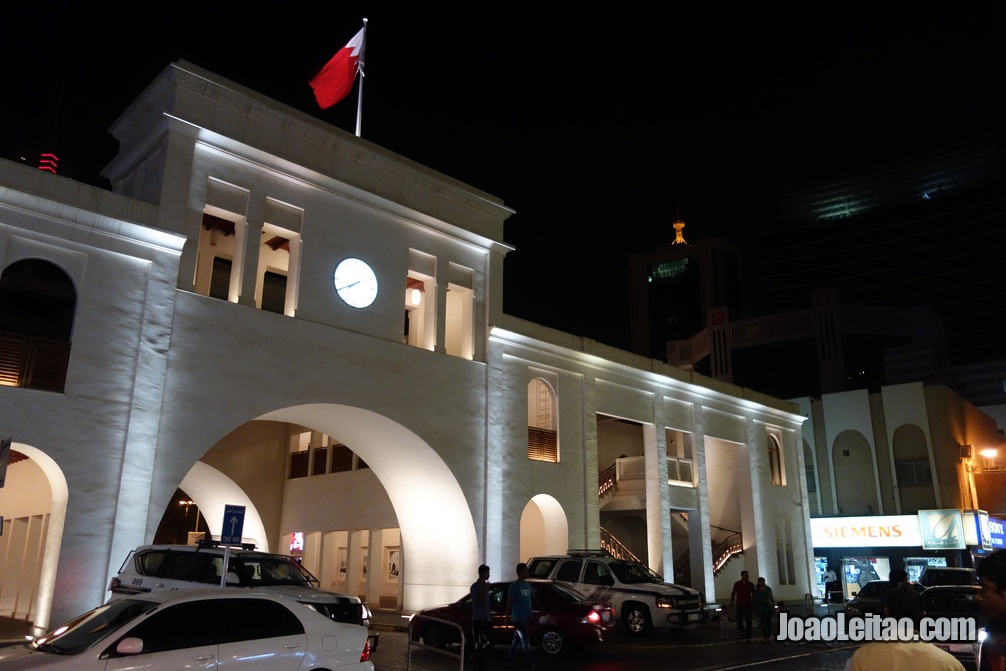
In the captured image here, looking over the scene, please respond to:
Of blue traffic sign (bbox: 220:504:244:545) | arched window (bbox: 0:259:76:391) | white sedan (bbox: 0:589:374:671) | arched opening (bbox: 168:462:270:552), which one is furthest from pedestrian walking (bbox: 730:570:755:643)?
arched opening (bbox: 168:462:270:552)

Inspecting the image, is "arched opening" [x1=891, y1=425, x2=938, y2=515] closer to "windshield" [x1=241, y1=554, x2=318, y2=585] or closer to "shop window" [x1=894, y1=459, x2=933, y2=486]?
"shop window" [x1=894, y1=459, x2=933, y2=486]

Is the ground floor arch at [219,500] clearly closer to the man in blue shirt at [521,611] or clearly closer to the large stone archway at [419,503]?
the large stone archway at [419,503]

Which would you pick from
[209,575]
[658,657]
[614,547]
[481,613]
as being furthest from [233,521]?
[614,547]

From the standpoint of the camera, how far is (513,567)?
69.4 feet

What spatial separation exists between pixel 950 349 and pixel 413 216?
96.4 meters

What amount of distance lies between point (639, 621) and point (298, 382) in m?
9.54

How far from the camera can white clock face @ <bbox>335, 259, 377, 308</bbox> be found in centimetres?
1934

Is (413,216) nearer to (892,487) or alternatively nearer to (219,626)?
(219,626)

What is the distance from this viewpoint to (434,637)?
1502cm

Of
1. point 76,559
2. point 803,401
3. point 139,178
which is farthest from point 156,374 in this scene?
point 803,401

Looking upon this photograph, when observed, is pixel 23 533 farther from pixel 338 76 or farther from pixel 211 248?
pixel 338 76

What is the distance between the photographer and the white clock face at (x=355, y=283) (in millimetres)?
19344

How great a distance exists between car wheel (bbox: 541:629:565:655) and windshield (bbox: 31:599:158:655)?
29.6 feet

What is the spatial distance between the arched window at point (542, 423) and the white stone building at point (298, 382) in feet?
0.24
